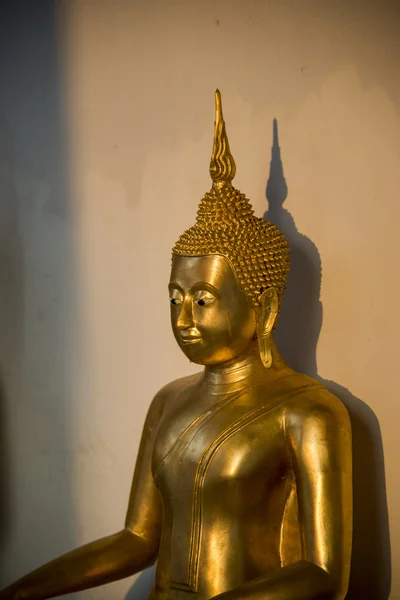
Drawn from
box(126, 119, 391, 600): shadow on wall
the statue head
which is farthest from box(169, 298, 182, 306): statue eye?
box(126, 119, 391, 600): shadow on wall

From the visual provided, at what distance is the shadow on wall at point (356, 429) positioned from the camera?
256cm

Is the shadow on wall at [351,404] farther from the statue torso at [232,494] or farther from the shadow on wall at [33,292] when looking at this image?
the shadow on wall at [33,292]

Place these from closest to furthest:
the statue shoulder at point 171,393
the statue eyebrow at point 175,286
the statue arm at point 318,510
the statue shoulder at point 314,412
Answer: the statue arm at point 318,510 → the statue shoulder at point 314,412 → the statue eyebrow at point 175,286 → the statue shoulder at point 171,393

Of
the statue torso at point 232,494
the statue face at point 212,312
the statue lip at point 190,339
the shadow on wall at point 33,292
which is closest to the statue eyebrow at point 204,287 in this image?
the statue face at point 212,312

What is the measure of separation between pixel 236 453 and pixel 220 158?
66 cm

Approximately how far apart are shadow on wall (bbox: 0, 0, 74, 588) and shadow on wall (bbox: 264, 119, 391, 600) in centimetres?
71

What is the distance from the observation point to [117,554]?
249 centimetres

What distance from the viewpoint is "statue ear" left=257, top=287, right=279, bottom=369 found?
236cm

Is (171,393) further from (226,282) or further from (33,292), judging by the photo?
(33,292)

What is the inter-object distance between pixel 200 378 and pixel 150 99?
0.89 metres

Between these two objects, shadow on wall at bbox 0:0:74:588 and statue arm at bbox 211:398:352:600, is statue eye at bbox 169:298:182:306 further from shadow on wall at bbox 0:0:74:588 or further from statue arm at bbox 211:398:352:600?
shadow on wall at bbox 0:0:74:588

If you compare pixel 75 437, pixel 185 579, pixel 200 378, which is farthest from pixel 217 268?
pixel 75 437

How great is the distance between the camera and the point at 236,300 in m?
2.32

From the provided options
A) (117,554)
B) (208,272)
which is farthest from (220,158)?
(117,554)
